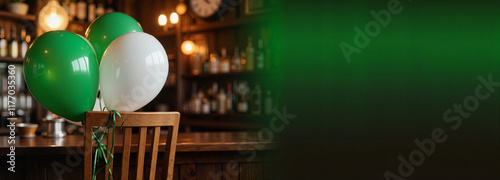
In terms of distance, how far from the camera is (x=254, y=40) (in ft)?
10.6

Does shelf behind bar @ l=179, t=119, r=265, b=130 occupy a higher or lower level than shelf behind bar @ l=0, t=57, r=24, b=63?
lower

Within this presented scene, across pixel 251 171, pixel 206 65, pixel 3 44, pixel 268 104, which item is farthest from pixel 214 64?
pixel 251 171

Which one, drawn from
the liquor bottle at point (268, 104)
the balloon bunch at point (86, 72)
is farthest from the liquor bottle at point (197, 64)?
the balloon bunch at point (86, 72)

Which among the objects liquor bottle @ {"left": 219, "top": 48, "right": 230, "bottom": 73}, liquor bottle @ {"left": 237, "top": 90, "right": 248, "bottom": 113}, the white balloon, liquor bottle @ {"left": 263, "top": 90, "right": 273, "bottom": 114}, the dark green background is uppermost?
liquor bottle @ {"left": 219, "top": 48, "right": 230, "bottom": 73}

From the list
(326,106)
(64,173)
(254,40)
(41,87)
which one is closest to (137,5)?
(254,40)

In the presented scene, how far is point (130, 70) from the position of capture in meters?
1.31

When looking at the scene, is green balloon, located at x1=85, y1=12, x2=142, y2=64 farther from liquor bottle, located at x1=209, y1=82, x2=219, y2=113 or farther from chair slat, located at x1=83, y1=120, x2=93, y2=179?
liquor bottle, located at x1=209, y1=82, x2=219, y2=113

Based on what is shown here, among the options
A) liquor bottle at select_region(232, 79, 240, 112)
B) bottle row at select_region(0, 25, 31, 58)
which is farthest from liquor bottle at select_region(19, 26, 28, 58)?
liquor bottle at select_region(232, 79, 240, 112)

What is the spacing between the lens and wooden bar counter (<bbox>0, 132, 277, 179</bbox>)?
158 cm

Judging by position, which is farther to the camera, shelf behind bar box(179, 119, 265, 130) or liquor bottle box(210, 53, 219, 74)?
liquor bottle box(210, 53, 219, 74)

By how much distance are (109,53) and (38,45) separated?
193 millimetres

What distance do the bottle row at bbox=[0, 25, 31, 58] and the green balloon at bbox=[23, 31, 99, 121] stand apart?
2.37m

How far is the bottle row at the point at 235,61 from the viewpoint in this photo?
310 centimetres

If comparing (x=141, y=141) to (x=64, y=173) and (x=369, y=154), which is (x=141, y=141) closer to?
(x=64, y=173)
